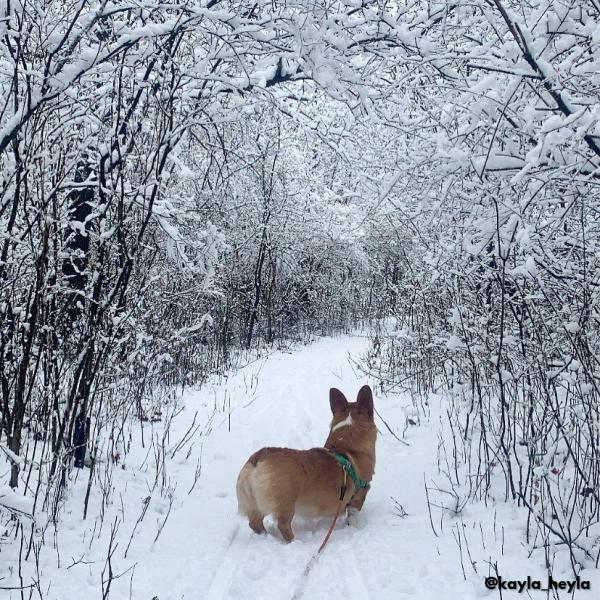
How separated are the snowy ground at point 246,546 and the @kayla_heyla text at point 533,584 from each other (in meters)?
0.04

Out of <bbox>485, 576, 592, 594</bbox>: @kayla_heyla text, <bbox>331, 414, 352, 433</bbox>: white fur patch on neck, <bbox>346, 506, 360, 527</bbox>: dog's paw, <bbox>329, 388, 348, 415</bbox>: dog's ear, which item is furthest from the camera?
<bbox>329, 388, 348, 415</bbox>: dog's ear

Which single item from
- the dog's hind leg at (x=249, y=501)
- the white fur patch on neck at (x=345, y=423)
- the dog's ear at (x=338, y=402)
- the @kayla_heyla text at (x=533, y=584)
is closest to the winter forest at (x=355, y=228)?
the @kayla_heyla text at (x=533, y=584)

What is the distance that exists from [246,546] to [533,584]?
1.79 meters

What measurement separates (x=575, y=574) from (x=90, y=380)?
3.55 metres

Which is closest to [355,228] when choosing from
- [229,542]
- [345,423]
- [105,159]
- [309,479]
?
[345,423]

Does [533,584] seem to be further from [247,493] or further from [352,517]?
[247,493]

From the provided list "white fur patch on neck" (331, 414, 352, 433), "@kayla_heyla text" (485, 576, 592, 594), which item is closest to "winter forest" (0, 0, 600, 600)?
"@kayla_heyla text" (485, 576, 592, 594)

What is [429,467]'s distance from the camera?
5078 mm

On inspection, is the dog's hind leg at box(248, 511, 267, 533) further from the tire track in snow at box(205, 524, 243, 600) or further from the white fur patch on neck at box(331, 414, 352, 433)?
the white fur patch on neck at box(331, 414, 352, 433)

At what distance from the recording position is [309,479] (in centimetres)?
371

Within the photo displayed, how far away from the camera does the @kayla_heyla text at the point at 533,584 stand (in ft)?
9.16

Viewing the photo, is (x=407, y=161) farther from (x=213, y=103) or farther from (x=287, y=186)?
(x=287, y=186)

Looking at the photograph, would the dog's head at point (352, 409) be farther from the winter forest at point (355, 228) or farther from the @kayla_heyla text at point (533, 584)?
the @kayla_heyla text at point (533, 584)

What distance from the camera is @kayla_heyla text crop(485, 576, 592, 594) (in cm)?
279
